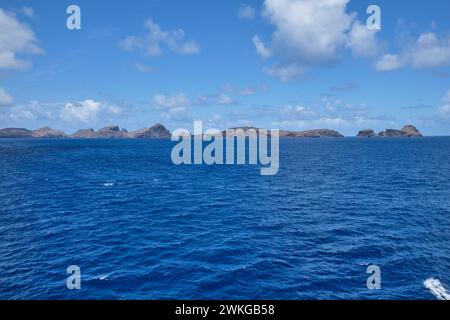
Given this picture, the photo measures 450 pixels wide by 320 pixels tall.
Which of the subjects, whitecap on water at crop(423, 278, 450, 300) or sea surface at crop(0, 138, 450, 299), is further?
sea surface at crop(0, 138, 450, 299)

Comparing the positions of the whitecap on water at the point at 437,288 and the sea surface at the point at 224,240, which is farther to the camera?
the sea surface at the point at 224,240

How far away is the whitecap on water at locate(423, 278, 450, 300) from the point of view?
35750 mm

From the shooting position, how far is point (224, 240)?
5162 centimetres

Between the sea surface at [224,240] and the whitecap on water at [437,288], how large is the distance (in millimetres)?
264

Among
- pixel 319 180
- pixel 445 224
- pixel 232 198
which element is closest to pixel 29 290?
pixel 232 198

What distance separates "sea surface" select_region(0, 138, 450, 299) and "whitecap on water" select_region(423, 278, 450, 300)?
264 millimetres

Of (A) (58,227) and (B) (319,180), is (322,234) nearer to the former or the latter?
(A) (58,227)

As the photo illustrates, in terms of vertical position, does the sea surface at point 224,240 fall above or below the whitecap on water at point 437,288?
above

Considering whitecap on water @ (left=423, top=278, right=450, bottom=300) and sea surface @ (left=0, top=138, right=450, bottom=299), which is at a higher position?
sea surface @ (left=0, top=138, right=450, bottom=299)

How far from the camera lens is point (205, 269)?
41.4 m

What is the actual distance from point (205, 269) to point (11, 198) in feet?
208

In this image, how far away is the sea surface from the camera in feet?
123

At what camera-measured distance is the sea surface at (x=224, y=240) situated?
37438mm
